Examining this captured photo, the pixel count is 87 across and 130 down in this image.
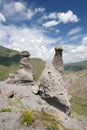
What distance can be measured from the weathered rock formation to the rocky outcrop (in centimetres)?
1178

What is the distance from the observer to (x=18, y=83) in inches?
2199

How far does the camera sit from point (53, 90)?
4319 cm

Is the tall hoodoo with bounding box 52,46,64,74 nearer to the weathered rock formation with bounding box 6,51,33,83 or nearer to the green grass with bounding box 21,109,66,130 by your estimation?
the weathered rock formation with bounding box 6,51,33,83

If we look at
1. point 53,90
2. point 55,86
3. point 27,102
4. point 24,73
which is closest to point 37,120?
point 27,102

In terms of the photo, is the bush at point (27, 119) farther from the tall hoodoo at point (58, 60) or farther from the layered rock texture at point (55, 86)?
the tall hoodoo at point (58, 60)

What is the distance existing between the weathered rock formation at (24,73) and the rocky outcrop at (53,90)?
11778 mm

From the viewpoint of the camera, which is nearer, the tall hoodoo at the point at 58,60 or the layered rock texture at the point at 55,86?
the layered rock texture at the point at 55,86

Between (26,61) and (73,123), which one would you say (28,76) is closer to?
(26,61)

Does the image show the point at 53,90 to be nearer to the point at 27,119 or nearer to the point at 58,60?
the point at 58,60

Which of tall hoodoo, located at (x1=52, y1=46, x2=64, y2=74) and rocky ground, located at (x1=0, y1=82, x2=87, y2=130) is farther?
tall hoodoo, located at (x1=52, y1=46, x2=64, y2=74)

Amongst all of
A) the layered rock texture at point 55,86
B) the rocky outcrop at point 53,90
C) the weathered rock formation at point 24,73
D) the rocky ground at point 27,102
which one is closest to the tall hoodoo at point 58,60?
the layered rock texture at point 55,86

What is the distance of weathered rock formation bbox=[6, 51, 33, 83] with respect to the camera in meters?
55.9

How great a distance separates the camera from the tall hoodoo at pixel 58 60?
4771cm

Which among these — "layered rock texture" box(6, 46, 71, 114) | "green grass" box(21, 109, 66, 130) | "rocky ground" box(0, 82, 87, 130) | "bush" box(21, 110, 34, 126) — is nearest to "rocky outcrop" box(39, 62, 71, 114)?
"layered rock texture" box(6, 46, 71, 114)
